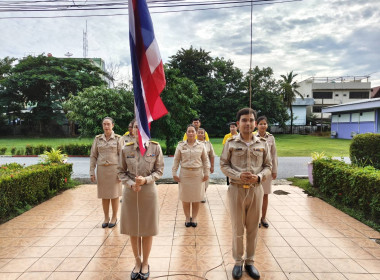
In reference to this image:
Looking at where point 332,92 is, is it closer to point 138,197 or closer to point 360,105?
point 360,105

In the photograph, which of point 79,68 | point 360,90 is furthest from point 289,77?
point 79,68

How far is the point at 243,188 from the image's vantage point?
9.73 ft

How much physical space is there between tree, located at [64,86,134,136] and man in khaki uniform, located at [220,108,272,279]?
14020 millimetres

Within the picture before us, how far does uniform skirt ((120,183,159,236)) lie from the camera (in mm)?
2898

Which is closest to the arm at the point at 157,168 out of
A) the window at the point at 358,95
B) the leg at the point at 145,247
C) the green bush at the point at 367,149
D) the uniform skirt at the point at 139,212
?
the uniform skirt at the point at 139,212

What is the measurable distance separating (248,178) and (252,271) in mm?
1137

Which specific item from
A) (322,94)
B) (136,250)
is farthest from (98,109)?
(322,94)

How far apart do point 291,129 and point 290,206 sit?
1352 inches

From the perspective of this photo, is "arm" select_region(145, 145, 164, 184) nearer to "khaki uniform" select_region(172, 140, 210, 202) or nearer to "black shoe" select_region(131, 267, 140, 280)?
"black shoe" select_region(131, 267, 140, 280)

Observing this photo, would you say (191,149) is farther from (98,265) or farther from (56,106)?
(56,106)

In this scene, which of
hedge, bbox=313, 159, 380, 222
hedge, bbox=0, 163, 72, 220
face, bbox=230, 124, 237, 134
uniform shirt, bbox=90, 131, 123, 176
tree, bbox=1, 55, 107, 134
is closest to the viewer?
uniform shirt, bbox=90, 131, 123, 176

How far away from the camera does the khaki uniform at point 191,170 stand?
4595 millimetres

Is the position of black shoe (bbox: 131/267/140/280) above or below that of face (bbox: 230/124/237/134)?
below

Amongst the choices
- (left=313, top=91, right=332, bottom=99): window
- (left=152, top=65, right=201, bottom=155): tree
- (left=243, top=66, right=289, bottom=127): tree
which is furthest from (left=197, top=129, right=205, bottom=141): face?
(left=313, top=91, right=332, bottom=99): window
